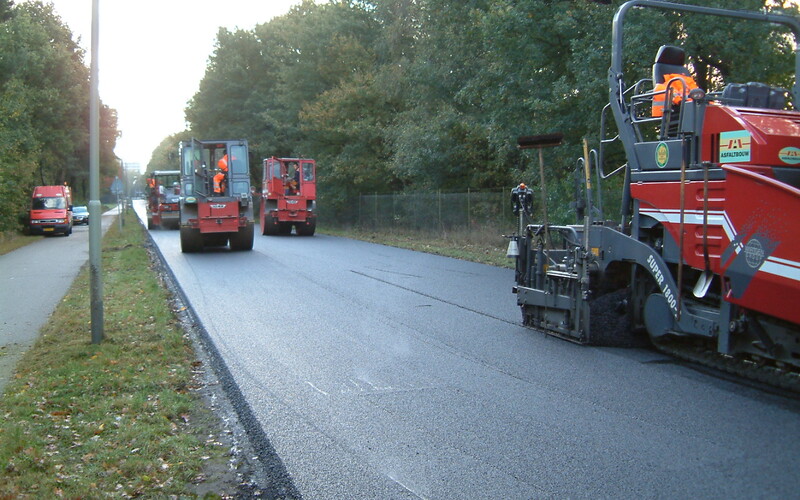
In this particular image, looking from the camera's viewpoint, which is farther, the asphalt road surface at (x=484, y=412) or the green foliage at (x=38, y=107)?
the green foliage at (x=38, y=107)

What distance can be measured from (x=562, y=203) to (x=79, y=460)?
15.0 meters

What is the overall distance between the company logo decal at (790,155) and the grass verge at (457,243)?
35.8 ft

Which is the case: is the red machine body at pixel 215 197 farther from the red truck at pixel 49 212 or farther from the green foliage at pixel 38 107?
the red truck at pixel 49 212

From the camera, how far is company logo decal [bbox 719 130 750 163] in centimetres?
652

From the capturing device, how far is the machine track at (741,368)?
6637mm

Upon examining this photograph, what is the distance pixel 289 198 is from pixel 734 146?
25891 millimetres

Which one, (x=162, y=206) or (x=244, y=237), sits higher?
(x=162, y=206)

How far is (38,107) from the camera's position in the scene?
1688 inches

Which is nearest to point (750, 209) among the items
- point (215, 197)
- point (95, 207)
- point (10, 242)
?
point (95, 207)

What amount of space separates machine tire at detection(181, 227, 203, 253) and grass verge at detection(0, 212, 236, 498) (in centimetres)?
1177

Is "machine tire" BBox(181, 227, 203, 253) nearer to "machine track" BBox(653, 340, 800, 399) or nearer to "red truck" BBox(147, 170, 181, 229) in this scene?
"red truck" BBox(147, 170, 181, 229)

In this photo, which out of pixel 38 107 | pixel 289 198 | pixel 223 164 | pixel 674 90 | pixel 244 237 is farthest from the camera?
pixel 38 107

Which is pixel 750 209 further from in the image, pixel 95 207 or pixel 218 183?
pixel 218 183

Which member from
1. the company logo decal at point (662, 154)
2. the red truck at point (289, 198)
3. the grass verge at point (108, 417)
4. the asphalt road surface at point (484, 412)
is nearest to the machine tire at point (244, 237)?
the red truck at point (289, 198)
